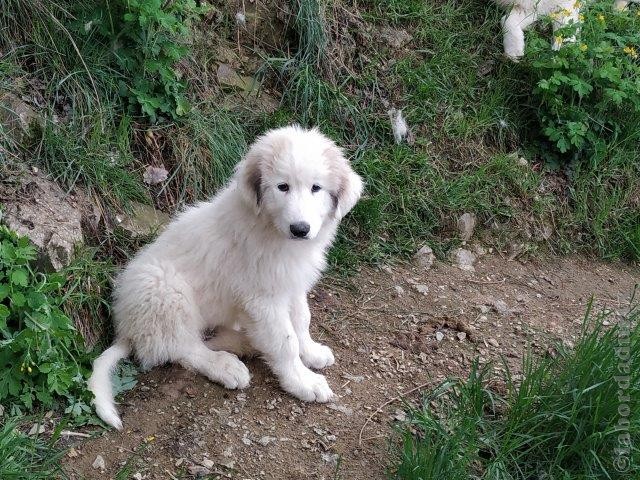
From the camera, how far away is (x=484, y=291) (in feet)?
14.7

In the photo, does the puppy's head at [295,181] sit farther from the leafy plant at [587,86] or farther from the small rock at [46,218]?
the leafy plant at [587,86]

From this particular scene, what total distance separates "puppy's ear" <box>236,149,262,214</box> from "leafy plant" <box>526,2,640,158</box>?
273 centimetres

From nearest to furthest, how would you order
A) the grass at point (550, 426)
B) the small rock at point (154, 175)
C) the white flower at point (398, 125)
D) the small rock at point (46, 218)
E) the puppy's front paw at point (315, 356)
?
the grass at point (550, 426)
the small rock at point (46, 218)
the puppy's front paw at point (315, 356)
the small rock at point (154, 175)
the white flower at point (398, 125)

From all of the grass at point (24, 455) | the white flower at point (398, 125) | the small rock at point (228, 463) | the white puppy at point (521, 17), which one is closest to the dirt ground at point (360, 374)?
the small rock at point (228, 463)

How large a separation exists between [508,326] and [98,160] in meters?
2.56

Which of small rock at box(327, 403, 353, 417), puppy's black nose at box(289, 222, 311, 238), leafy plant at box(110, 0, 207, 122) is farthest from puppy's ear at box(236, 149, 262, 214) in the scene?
leafy plant at box(110, 0, 207, 122)

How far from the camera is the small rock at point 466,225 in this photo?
4773 mm

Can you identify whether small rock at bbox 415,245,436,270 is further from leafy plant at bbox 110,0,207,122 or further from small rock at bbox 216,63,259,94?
leafy plant at bbox 110,0,207,122

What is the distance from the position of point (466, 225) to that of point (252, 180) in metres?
2.16

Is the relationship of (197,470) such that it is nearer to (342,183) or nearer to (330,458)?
(330,458)

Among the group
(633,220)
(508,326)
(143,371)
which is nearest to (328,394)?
(143,371)

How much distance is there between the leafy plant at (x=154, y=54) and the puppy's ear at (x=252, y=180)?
110 cm

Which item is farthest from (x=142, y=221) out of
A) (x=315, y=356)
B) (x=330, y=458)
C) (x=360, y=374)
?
(x=330, y=458)

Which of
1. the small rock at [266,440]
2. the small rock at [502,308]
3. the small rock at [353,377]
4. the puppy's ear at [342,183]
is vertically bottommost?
the small rock at [266,440]
